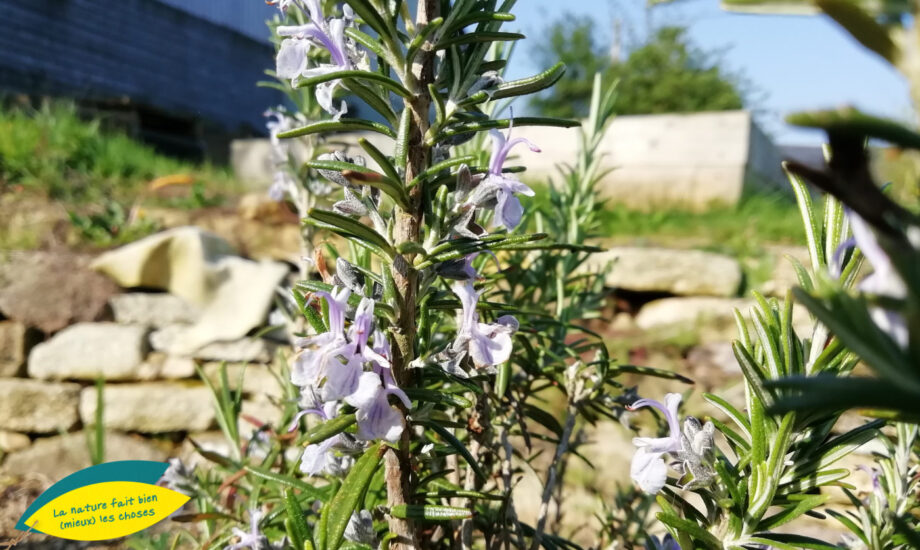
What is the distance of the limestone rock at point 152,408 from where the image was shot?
8.66ft

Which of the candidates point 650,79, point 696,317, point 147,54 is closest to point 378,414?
point 696,317

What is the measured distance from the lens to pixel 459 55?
632mm

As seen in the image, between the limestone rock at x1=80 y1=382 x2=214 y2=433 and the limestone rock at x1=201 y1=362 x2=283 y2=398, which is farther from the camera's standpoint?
the limestone rock at x1=201 y1=362 x2=283 y2=398

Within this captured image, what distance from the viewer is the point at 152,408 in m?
2.66

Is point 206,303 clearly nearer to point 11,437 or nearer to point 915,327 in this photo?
point 11,437

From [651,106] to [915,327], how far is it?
14020mm

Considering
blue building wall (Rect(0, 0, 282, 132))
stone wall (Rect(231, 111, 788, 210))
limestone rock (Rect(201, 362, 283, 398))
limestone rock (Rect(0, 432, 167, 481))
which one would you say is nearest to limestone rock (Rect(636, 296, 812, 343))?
stone wall (Rect(231, 111, 788, 210))

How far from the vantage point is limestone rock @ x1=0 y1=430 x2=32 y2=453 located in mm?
2576

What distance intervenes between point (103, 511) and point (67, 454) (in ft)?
6.51

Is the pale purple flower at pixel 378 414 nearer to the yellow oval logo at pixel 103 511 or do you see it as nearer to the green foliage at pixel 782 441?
the green foliage at pixel 782 441

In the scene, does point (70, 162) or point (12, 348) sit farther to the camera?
point (70, 162)

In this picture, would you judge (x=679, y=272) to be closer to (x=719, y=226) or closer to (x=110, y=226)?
(x=719, y=226)

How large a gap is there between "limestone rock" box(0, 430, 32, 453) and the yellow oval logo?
2.20 meters

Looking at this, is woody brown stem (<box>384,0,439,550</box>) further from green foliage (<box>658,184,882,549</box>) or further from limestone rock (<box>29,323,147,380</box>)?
limestone rock (<box>29,323,147,380</box>)
